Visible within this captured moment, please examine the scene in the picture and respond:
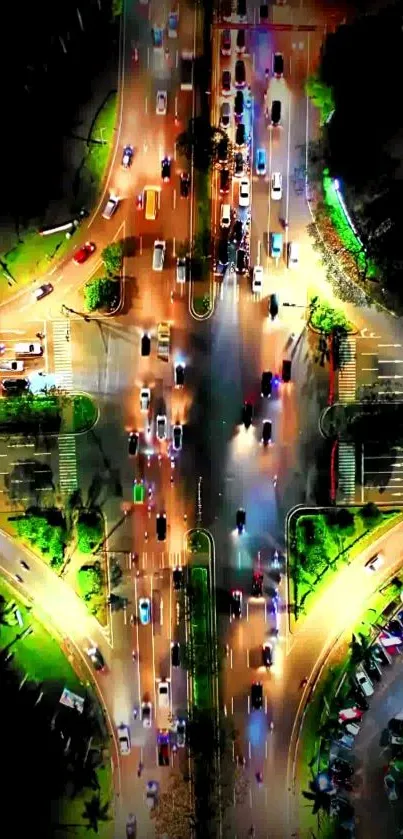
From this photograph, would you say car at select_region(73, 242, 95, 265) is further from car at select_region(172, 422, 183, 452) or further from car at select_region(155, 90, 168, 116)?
car at select_region(172, 422, 183, 452)

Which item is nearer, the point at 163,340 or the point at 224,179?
the point at 163,340

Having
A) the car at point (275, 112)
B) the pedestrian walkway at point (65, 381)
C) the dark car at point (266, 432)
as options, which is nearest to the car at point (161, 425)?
the pedestrian walkway at point (65, 381)

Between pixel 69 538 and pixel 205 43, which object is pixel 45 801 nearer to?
pixel 69 538

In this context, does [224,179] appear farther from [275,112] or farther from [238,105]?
[275,112]

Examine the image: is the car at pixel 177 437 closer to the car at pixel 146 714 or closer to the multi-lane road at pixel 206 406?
the multi-lane road at pixel 206 406

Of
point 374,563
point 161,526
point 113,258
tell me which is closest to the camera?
point 113,258

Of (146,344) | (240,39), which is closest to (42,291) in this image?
(146,344)

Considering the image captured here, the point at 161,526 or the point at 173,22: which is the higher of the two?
the point at 173,22

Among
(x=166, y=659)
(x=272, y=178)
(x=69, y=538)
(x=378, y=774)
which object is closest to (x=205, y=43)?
(x=272, y=178)
